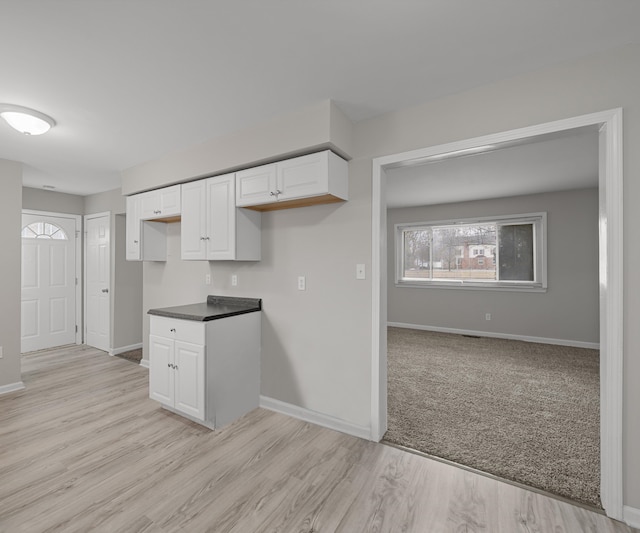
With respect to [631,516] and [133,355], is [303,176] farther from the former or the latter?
[133,355]

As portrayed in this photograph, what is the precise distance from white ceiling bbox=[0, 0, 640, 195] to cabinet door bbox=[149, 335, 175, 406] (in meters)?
1.88

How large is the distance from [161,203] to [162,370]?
5.60 feet

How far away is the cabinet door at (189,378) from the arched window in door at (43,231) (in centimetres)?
370

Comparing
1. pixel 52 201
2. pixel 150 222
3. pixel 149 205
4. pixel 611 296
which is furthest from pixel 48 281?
pixel 611 296

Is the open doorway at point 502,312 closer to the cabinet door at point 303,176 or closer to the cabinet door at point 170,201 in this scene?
the cabinet door at point 303,176

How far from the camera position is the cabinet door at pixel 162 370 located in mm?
2812

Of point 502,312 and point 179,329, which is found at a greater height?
point 179,329

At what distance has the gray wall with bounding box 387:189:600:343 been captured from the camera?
195 inches

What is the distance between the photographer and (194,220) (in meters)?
3.14

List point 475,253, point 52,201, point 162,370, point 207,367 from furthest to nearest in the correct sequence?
point 475,253 → point 52,201 → point 162,370 → point 207,367

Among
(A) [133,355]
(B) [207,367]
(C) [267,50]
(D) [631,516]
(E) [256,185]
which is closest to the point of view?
(D) [631,516]

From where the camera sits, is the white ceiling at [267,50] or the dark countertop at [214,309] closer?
the white ceiling at [267,50]

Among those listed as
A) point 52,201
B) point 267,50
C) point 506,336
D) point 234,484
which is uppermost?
point 267,50

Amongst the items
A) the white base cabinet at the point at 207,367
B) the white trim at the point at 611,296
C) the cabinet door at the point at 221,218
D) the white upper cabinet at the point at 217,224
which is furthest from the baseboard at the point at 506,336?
the cabinet door at the point at 221,218
